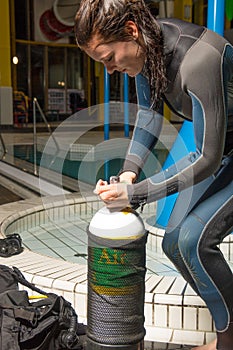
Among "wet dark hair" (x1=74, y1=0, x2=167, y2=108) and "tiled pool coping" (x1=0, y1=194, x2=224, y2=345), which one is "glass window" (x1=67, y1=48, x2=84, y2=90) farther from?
"wet dark hair" (x1=74, y1=0, x2=167, y2=108)

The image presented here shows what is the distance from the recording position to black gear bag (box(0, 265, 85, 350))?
187cm

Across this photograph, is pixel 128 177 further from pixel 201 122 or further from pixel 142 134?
pixel 201 122

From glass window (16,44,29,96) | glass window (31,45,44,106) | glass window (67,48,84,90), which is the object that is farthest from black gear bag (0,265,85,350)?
glass window (67,48,84,90)

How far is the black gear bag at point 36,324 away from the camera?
1.87 metres

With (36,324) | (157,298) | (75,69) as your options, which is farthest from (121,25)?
(75,69)

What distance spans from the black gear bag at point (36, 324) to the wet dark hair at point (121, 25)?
0.98 m

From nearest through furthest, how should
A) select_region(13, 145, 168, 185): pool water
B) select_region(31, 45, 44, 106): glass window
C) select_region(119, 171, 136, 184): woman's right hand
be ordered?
1. select_region(119, 171, 136, 184): woman's right hand
2. select_region(13, 145, 168, 185): pool water
3. select_region(31, 45, 44, 106): glass window

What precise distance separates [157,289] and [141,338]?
53cm

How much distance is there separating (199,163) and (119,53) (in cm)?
42

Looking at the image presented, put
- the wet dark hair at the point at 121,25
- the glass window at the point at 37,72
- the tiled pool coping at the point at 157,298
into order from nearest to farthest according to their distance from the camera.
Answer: the wet dark hair at the point at 121,25 → the tiled pool coping at the point at 157,298 → the glass window at the point at 37,72

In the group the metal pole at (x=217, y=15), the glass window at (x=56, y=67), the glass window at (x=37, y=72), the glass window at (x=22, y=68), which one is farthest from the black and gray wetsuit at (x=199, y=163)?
the glass window at (x=56, y=67)

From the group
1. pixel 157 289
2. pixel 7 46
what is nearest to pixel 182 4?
pixel 7 46

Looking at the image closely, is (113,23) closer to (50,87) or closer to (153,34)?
(153,34)

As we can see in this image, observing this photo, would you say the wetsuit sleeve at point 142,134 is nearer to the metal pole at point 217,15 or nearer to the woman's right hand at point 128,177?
the woman's right hand at point 128,177
